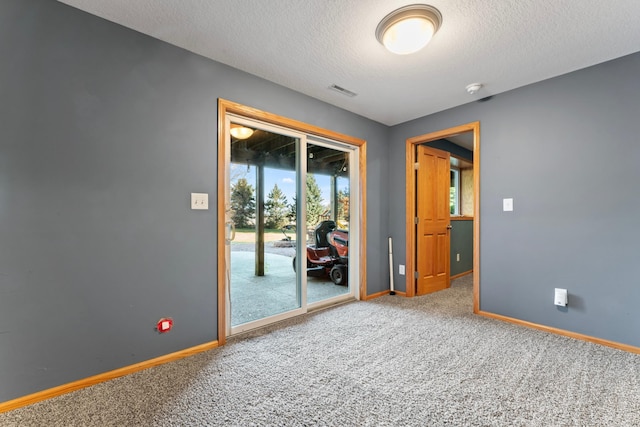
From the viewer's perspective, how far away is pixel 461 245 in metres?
4.75

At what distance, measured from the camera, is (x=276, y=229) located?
2818mm

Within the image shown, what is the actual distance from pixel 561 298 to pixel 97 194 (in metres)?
3.75

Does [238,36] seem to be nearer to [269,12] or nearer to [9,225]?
[269,12]

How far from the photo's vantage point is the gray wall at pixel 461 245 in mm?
4582

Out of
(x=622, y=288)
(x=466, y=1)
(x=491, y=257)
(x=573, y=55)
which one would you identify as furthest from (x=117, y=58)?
(x=622, y=288)

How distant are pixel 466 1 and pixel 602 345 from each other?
281 centimetres

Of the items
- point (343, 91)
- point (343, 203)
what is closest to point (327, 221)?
point (343, 203)

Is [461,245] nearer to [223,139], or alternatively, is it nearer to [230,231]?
[230,231]

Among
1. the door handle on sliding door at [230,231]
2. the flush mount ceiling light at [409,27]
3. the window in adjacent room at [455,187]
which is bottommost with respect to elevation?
the door handle on sliding door at [230,231]

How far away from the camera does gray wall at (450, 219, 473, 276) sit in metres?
4.58

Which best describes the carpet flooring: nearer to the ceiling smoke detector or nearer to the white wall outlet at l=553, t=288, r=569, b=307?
the white wall outlet at l=553, t=288, r=569, b=307

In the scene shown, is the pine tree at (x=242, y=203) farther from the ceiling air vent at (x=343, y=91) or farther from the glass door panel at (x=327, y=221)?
the ceiling air vent at (x=343, y=91)

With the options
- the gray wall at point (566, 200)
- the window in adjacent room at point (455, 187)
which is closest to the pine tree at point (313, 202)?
the gray wall at point (566, 200)

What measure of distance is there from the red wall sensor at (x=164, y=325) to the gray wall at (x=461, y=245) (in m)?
4.21
